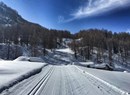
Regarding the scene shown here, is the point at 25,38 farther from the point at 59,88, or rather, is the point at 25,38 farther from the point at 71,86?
the point at 59,88

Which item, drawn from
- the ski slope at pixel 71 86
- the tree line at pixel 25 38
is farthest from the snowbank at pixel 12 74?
the tree line at pixel 25 38

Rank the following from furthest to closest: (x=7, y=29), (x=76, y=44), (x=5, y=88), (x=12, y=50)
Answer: (x=76, y=44) < (x=7, y=29) < (x=12, y=50) < (x=5, y=88)

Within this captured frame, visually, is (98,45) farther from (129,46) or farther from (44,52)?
(44,52)

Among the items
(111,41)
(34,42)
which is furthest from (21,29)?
(111,41)

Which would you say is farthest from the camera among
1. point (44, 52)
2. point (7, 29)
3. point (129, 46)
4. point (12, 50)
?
point (129, 46)

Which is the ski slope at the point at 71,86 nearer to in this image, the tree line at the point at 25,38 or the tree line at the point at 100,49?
the tree line at the point at 100,49

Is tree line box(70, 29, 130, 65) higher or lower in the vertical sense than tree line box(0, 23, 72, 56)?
lower

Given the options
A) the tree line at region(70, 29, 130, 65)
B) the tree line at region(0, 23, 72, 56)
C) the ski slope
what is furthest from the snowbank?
the tree line at region(70, 29, 130, 65)

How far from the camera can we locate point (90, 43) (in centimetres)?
15538

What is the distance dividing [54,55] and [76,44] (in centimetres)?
2228

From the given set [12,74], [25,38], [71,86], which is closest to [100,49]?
[25,38]

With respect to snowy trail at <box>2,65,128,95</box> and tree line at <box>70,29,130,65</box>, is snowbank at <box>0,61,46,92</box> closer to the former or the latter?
snowy trail at <box>2,65,128,95</box>

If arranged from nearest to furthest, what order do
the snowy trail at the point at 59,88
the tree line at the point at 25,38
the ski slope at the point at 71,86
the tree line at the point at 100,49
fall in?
the snowy trail at the point at 59,88 < the ski slope at the point at 71,86 < the tree line at the point at 25,38 < the tree line at the point at 100,49

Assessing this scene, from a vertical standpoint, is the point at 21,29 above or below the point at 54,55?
above
